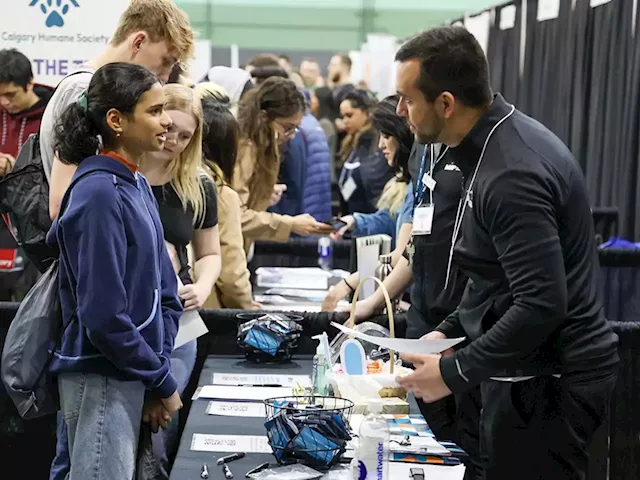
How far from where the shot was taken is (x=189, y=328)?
292 centimetres

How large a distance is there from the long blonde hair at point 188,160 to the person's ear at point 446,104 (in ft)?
3.48

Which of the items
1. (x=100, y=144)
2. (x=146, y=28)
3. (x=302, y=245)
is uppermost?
(x=146, y=28)

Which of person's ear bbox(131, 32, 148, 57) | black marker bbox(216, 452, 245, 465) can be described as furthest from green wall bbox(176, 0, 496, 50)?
black marker bbox(216, 452, 245, 465)

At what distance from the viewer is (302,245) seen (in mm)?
5113

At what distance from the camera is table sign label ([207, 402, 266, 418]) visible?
2.47m

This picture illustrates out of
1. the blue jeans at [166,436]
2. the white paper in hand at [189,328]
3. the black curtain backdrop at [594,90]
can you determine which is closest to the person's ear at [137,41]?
the white paper in hand at [189,328]

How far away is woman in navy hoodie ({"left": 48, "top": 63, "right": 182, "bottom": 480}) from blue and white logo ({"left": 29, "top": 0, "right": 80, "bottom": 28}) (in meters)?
1.74

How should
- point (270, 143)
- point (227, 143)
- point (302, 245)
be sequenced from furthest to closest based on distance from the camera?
Answer: point (302, 245)
point (270, 143)
point (227, 143)

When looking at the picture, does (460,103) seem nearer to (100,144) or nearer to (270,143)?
(100,144)

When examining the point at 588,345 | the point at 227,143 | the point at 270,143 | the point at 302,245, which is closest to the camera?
the point at 588,345

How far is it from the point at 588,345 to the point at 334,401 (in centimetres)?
60

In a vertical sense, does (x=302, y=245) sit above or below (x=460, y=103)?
below

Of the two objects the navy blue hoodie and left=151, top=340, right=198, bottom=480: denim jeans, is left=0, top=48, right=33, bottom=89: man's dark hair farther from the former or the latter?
the navy blue hoodie

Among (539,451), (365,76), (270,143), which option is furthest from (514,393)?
(365,76)
